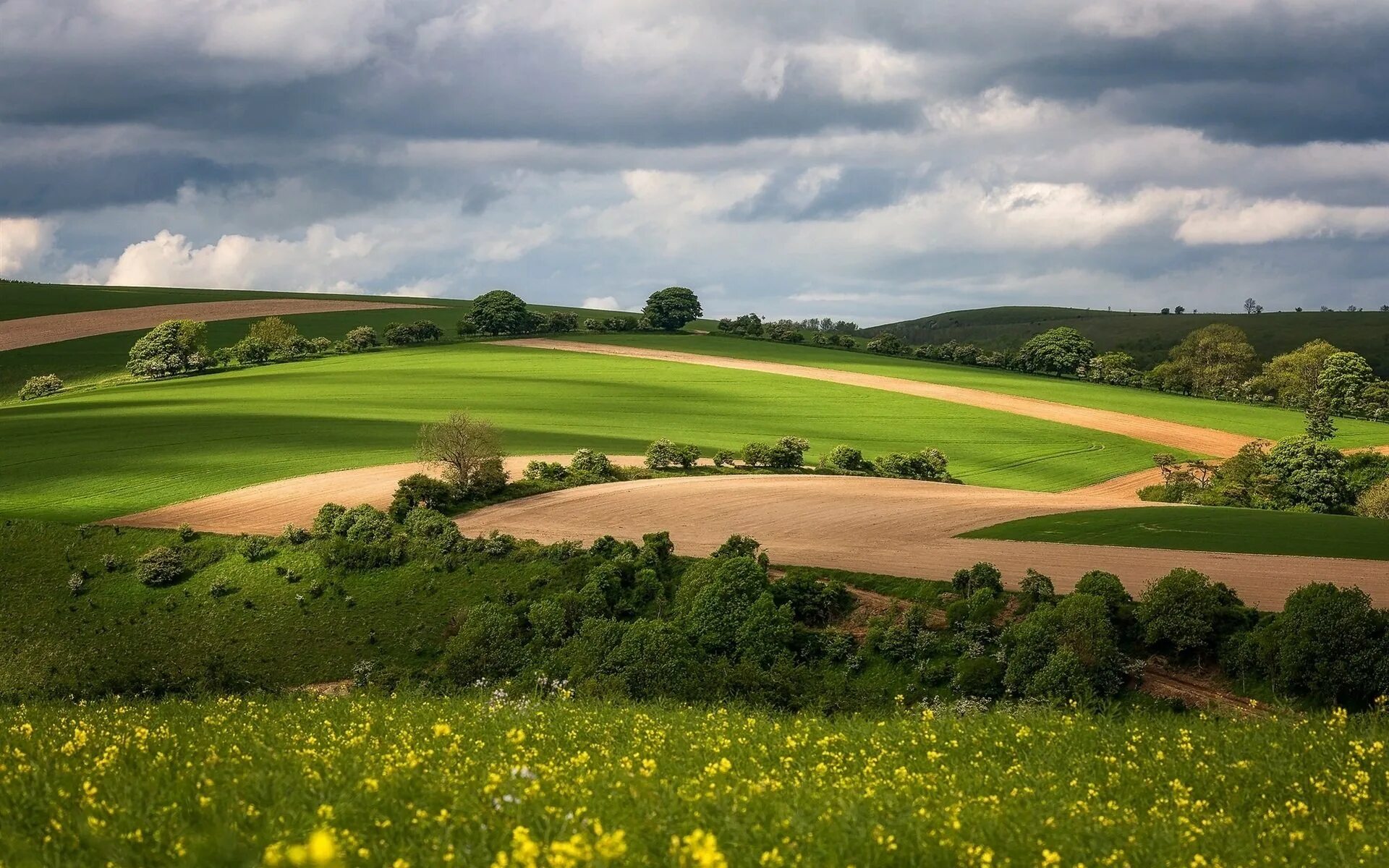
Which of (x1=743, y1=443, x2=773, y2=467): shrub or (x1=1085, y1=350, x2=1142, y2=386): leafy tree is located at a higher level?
(x1=1085, y1=350, x2=1142, y2=386): leafy tree

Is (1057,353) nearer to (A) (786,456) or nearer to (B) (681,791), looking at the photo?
(A) (786,456)

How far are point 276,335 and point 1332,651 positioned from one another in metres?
136

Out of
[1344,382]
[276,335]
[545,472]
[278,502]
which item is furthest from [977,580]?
[276,335]

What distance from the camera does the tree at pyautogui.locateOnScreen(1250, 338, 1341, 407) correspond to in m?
140

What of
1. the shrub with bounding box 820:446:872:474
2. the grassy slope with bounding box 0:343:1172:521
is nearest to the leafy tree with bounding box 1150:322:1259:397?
the grassy slope with bounding box 0:343:1172:521

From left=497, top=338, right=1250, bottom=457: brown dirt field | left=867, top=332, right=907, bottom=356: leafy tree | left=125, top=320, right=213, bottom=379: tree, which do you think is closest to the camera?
left=497, top=338, right=1250, bottom=457: brown dirt field

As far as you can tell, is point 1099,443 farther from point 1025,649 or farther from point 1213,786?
point 1213,786

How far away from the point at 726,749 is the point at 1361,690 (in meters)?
24.8

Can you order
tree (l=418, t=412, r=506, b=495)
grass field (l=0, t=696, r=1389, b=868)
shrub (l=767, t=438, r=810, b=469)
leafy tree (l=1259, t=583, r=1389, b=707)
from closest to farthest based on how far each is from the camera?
grass field (l=0, t=696, r=1389, b=868) → leafy tree (l=1259, t=583, r=1389, b=707) → tree (l=418, t=412, r=506, b=495) → shrub (l=767, t=438, r=810, b=469)

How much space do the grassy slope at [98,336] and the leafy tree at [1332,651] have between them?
12409 centimetres

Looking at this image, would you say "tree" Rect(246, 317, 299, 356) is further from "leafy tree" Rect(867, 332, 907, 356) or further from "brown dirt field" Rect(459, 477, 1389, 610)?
"brown dirt field" Rect(459, 477, 1389, 610)

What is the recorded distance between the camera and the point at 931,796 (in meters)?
9.80

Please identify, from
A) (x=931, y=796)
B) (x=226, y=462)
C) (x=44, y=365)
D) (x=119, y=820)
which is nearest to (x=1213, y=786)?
(x=931, y=796)

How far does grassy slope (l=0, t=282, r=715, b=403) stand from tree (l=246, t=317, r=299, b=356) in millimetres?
8356
